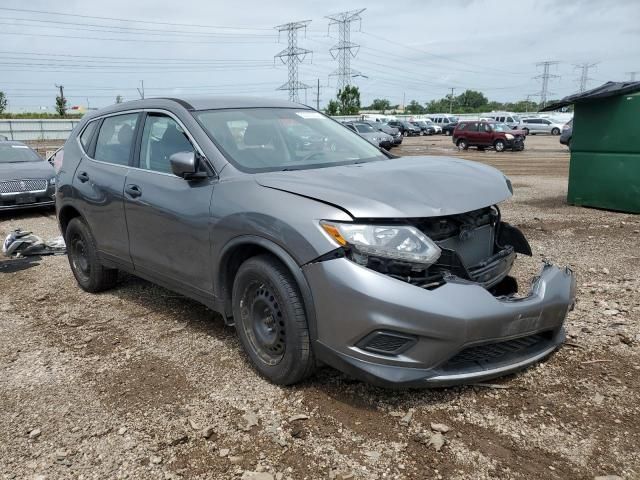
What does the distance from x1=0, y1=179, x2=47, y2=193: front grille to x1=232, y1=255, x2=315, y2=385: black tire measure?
27.6ft

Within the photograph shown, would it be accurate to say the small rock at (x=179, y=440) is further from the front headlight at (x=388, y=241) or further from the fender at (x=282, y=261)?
the front headlight at (x=388, y=241)

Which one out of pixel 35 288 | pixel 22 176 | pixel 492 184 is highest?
pixel 492 184

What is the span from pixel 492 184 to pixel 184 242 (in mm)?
2105

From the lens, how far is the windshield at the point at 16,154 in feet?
37.2

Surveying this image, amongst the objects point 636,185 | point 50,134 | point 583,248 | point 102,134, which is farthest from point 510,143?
point 50,134

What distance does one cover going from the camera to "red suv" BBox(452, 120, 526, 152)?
2929 cm

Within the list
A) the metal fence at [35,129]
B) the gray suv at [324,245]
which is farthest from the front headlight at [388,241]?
the metal fence at [35,129]

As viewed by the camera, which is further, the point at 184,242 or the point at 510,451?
the point at 184,242

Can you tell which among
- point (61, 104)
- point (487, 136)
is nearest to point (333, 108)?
point (61, 104)

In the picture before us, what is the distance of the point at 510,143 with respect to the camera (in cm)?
2917

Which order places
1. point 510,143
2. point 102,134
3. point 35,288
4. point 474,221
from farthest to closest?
point 510,143 → point 35,288 → point 102,134 → point 474,221

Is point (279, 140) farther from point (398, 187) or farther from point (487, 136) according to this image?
point (487, 136)

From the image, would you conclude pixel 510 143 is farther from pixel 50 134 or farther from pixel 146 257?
pixel 50 134

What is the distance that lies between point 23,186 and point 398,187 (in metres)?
9.34
